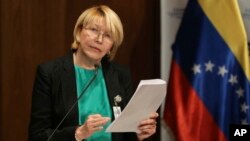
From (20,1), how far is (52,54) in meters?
0.34

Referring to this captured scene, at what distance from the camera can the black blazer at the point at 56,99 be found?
1.68 m

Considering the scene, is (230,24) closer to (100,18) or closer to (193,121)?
(193,121)

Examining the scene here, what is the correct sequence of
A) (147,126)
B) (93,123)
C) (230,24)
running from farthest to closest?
(230,24) → (147,126) → (93,123)

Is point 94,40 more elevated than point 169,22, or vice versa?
point 169,22

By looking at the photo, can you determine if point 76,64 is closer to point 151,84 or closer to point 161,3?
point 151,84

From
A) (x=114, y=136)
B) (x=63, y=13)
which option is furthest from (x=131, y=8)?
(x=114, y=136)

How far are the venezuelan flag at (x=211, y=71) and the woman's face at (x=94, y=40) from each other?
0.76 metres

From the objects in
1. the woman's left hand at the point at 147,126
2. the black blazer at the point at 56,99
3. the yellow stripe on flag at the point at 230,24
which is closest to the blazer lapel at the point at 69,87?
the black blazer at the point at 56,99

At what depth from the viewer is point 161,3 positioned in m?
2.50

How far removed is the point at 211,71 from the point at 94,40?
2.89ft

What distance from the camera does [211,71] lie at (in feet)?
7.86

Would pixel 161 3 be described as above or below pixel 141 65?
above

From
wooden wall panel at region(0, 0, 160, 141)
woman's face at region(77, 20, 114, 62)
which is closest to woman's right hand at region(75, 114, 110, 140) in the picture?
woman's face at region(77, 20, 114, 62)

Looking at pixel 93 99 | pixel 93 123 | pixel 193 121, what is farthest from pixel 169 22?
pixel 93 123
